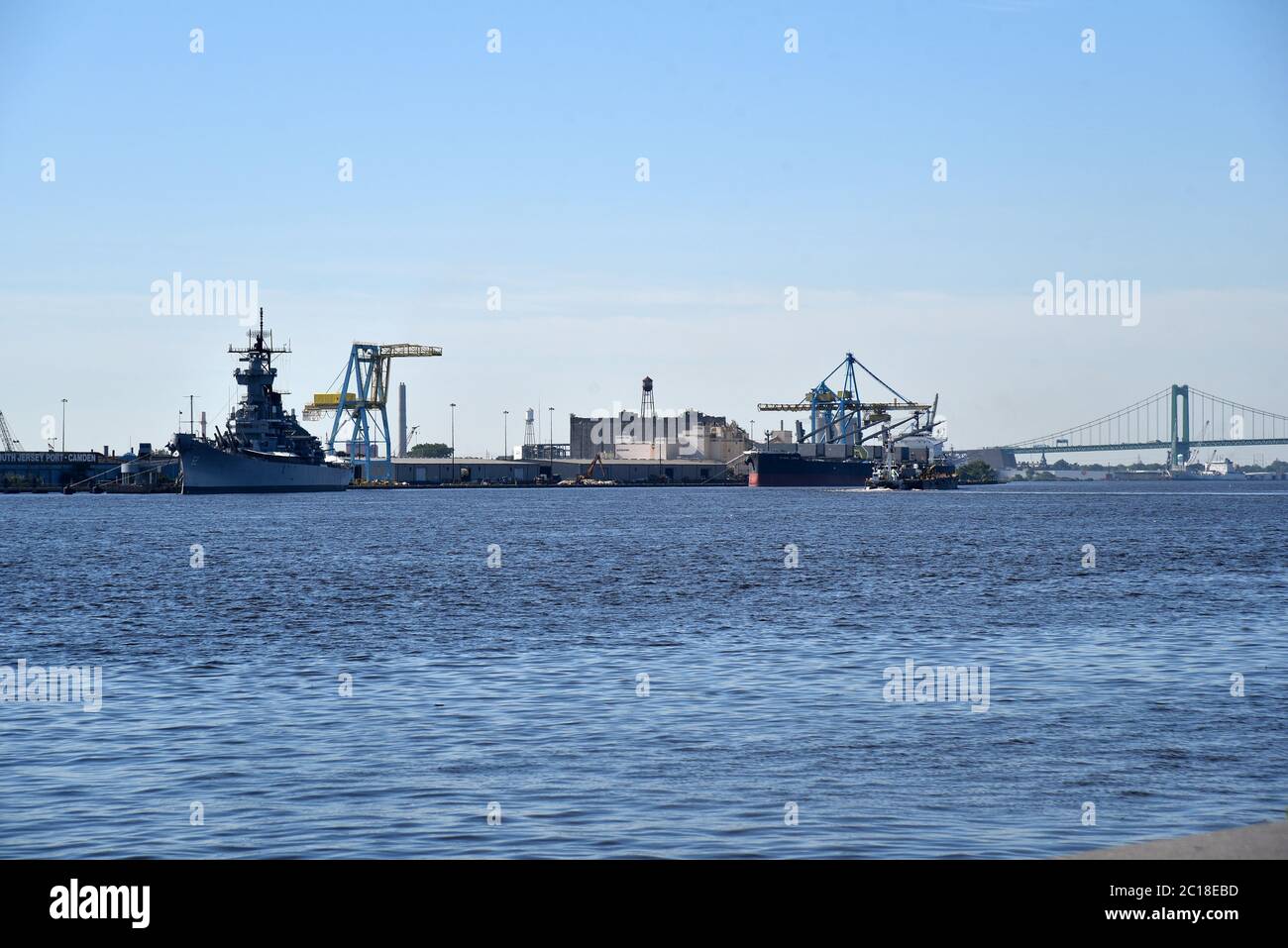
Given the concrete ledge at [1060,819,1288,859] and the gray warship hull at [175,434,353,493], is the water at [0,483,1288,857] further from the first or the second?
the gray warship hull at [175,434,353,493]

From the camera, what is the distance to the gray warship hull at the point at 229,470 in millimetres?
170500

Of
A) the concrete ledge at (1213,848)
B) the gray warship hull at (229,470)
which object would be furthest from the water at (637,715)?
the gray warship hull at (229,470)

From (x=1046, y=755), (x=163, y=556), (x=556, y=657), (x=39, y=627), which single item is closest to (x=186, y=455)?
(x=163, y=556)

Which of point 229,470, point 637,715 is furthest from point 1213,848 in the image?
point 229,470

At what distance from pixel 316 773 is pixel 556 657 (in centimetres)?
1121

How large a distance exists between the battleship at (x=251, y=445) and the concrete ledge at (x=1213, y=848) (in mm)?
170426

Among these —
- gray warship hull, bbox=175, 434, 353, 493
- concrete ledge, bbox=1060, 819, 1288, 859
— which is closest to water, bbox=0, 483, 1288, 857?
concrete ledge, bbox=1060, 819, 1288, 859

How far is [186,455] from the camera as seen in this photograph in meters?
171

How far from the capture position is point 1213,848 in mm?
7594

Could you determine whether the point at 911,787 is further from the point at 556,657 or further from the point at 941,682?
the point at 556,657

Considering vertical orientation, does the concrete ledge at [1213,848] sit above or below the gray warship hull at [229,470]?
below

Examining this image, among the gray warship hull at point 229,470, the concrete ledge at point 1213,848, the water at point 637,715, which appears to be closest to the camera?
the concrete ledge at point 1213,848

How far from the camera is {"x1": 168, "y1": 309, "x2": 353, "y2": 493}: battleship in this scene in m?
171

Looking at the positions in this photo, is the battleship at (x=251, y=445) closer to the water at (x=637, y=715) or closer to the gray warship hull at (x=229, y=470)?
the gray warship hull at (x=229, y=470)
